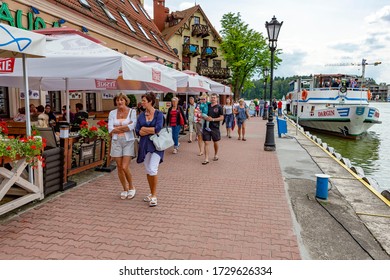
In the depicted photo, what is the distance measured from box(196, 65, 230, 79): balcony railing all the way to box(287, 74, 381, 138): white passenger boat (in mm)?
17837

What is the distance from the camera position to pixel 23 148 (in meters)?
4.21

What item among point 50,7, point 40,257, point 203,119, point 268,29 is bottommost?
point 40,257

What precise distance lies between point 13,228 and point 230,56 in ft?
119

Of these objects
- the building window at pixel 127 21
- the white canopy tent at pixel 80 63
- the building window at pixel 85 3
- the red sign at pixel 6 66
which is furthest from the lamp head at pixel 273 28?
the building window at pixel 127 21

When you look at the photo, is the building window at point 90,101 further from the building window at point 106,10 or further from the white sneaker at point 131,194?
the white sneaker at point 131,194

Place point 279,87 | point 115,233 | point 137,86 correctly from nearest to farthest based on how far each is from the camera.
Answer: point 115,233
point 137,86
point 279,87

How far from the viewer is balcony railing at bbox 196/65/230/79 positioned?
39.3 metres

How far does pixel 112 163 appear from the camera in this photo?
299 inches

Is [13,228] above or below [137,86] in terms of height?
below

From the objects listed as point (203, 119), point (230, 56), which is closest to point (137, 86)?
point (203, 119)

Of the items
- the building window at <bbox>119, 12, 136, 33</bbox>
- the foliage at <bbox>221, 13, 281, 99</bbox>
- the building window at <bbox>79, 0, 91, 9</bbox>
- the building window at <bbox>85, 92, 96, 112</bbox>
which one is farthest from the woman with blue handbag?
the foliage at <bbox>221, 13, 281, 99</bbox>

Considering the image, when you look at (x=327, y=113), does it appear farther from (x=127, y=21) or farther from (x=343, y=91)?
(x=127, y=21)

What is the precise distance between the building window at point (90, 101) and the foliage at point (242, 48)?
24586 mm

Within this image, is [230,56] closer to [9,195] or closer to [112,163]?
[112,163]
